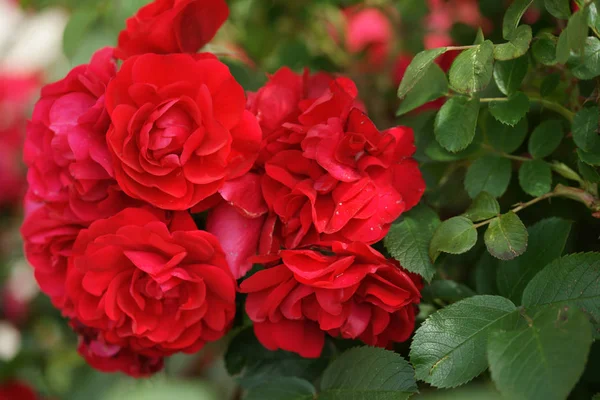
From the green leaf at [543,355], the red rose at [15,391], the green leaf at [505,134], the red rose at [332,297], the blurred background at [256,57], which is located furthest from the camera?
the red rose at [15,391]

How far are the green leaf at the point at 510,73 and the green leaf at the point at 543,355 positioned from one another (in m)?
0.22

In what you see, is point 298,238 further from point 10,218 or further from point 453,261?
point 10,218

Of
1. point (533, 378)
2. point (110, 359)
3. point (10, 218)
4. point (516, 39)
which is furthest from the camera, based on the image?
point (10, 218)

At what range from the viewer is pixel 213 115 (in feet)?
1.97

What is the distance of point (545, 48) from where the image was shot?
585 mm

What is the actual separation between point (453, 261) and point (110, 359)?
420mm

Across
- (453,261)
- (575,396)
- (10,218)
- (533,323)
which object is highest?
(533,323)

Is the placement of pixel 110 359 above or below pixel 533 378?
below

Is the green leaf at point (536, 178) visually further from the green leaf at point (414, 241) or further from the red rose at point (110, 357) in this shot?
the red rose at point (110, 357)

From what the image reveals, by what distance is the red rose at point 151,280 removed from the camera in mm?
582

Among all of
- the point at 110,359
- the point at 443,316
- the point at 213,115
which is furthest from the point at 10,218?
the point at 443,316

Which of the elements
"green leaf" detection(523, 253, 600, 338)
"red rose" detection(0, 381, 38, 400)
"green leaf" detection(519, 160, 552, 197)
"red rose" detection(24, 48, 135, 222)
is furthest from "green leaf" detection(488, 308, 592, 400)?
"red rose" detection(0, 381, 38, 400)

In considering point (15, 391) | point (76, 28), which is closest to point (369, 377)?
point (76, 28)

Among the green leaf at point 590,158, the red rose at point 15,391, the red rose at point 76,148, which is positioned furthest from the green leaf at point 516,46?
the red rose at point 15,391
